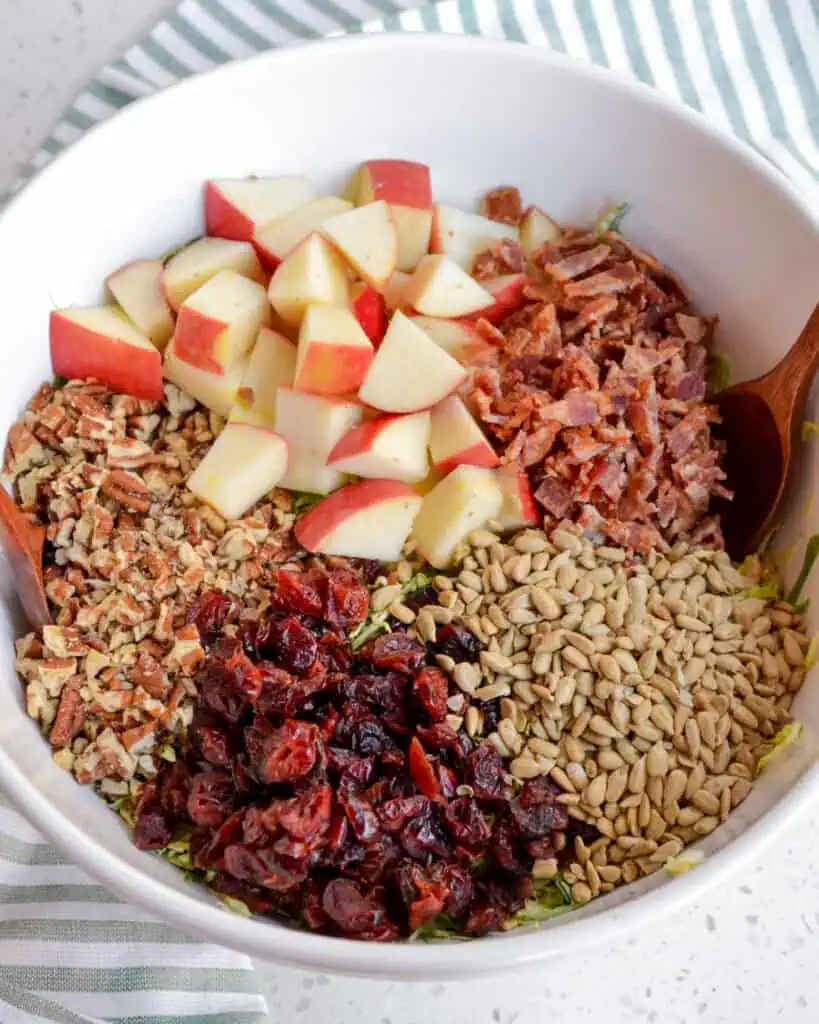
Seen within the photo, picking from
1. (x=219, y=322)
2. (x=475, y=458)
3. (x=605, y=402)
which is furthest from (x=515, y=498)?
(x=219, y=322)

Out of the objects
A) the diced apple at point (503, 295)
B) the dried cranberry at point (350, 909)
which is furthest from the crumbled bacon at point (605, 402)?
the dried cranberry at point (350, 909)

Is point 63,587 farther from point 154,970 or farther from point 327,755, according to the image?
point 154,970

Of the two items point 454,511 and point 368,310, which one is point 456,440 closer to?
point 454,511

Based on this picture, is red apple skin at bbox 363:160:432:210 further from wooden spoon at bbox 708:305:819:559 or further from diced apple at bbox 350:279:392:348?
wooden spoon at bbox 708:305:819:559

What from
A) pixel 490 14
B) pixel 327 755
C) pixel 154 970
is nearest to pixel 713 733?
pixel 327 755

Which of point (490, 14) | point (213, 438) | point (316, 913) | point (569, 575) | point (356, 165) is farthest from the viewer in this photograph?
point (490, 14)

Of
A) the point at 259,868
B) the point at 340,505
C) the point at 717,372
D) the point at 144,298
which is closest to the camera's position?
the point at 259,868

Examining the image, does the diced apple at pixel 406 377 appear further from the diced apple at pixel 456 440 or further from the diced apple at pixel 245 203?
the diced apple at pixel 245 203

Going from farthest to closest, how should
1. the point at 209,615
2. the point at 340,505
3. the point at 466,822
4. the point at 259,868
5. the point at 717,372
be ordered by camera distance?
1. the point at 717,372
2. the point at 340,505
3. the point at 209,615
4. the point at 466,822
5. the point at 259,868
